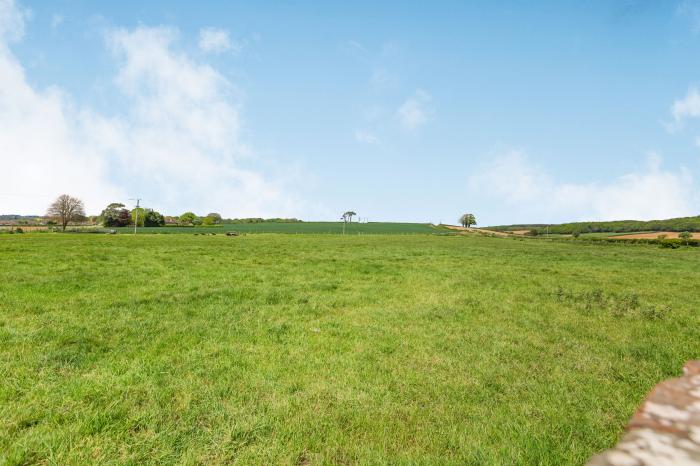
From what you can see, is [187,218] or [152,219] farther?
[187,218]

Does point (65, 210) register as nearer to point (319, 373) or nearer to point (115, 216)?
point (115, 216)

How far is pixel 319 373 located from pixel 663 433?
4907mm

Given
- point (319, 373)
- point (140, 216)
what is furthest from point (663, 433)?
point (140, 216)

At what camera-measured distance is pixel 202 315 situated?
9820 millimetres

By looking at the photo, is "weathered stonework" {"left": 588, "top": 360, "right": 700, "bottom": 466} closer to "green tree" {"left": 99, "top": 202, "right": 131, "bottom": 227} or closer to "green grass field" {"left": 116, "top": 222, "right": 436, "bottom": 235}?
"green grass field" {"left": 116, "top": 222, "right": 436, "bottom": 235}

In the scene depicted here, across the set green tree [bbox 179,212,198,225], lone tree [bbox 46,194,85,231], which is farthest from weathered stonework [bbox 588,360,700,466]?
green tree [bbox 179,212,198,225]

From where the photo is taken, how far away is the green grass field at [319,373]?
423 cm

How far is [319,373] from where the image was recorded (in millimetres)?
6254

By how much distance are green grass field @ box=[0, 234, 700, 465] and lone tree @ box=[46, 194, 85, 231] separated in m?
133

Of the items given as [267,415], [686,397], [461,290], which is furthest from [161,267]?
[686,397]

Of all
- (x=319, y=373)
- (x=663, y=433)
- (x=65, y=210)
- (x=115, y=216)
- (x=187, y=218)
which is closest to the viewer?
(x=663, y=433)

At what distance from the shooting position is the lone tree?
384ft

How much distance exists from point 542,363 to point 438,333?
7.77ft

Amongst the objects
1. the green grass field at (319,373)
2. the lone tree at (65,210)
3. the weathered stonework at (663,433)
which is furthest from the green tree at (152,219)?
the weathered stonework at (663,433)
